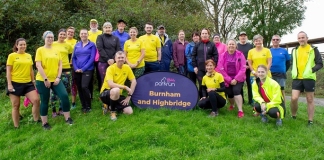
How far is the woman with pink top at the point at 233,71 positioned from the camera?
6.22m

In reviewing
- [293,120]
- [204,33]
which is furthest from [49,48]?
[293,120]

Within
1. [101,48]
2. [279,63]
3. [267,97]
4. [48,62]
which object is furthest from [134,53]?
[279,63]

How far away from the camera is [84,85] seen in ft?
20.5

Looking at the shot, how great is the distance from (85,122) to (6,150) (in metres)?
1.50

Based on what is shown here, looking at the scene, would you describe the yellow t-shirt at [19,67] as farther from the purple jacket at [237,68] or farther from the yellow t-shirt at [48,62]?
the purple jacket at [237,68]

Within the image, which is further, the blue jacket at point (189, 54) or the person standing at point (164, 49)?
the person standing at point (164, 49)

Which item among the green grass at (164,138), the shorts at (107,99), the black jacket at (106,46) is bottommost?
the green grass at (164,138)

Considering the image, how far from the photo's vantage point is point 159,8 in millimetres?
11969

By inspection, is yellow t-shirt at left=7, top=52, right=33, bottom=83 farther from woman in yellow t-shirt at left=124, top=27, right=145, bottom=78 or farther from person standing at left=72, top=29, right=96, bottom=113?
woman in yellow t-shirt at left=124, top=27, right=145, bottom=78

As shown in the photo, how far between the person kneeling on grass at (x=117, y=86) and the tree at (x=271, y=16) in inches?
787

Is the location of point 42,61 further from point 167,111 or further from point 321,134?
point 321,134

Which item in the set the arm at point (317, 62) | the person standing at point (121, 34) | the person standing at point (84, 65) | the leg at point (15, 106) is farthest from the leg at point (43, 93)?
the arm at point (317, 62)

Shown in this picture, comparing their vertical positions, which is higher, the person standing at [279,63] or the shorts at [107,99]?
the person standing at [279,63]

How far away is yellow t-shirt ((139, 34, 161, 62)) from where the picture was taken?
692 cm
